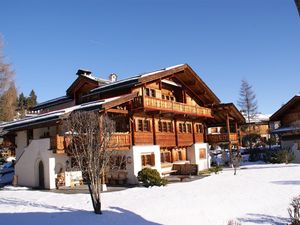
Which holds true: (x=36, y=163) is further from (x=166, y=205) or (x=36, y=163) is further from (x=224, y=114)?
(x=224, y=114)

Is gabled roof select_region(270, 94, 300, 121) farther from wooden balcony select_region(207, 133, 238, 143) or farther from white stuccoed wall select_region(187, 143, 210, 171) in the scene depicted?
white stuccoed wall select_region(187, 143, 210, 171)

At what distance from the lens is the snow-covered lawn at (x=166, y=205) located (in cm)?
1441

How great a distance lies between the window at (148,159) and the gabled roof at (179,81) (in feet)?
18.6

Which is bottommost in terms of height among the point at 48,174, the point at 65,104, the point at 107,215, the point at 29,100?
the point at 107,215

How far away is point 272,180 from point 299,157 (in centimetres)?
1497

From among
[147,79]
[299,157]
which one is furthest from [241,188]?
[299,157]

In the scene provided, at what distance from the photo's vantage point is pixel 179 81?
34.7 m

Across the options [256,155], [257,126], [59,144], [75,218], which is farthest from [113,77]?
[257,126]

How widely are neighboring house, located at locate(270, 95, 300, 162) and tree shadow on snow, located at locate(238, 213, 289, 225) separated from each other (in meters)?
23.9

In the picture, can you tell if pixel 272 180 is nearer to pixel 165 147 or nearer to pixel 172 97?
pixel 165 147

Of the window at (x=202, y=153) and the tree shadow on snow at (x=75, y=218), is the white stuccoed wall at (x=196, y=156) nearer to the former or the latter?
the window at (x=202, y=153)

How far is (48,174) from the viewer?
2358cm

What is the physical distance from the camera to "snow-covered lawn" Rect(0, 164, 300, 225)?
1441 cm

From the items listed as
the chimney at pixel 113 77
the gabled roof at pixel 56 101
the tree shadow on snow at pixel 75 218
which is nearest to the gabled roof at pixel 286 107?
the chimney at pixel 113 77
